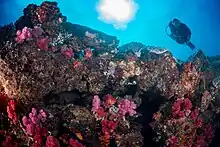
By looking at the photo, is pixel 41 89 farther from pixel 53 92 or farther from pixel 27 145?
pixel 27 145

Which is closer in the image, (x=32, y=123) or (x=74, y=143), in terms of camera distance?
Answer: (x=32, y=123)

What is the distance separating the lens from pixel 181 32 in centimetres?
1563

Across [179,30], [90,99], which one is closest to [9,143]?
[90,99]

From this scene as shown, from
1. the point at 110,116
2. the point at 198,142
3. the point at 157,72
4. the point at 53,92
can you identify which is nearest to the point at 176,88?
the point at 157,72

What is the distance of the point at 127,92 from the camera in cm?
866

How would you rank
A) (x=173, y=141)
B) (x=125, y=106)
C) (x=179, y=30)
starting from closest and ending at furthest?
1. (x=173, y=141)
2. (x=125, y=106)
3. (x=179, y=30)

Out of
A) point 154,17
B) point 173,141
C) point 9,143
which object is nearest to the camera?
point 9,143

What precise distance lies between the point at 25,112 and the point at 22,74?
86cm

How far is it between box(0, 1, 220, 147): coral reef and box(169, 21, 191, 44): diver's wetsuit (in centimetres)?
616

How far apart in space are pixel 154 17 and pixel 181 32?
5476 centimetres

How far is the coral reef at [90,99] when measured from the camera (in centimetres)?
562

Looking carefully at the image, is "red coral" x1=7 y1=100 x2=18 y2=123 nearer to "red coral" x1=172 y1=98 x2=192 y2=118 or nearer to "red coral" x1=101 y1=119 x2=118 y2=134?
"red coral" x1=101 y1=119 x2=118 y2=134

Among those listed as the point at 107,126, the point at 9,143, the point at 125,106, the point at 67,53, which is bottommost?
the point at 9,143

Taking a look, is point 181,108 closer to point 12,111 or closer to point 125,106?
point 125,106
